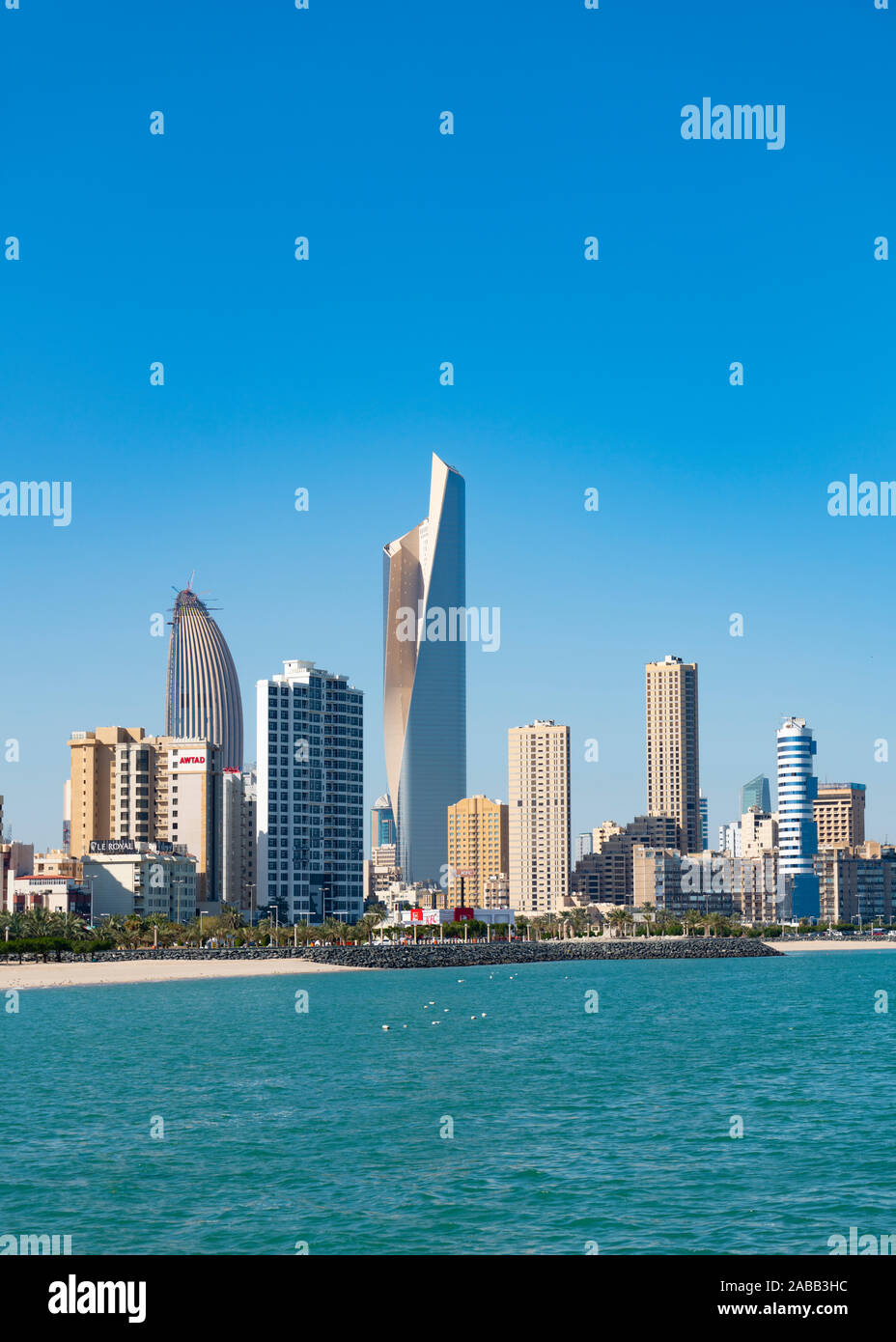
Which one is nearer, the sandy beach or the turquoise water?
the turquoise water

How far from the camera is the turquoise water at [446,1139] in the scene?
33156 mm

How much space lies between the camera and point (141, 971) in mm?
160375

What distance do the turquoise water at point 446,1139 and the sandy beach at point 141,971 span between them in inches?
2003

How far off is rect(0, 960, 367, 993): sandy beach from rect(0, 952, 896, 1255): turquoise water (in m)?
50.9

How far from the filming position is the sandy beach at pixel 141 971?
473ft

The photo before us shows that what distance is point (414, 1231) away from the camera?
107 ft

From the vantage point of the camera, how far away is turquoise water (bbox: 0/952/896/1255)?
33156mm

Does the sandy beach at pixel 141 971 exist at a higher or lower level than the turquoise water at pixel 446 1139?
lower

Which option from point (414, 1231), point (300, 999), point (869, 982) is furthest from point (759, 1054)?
point (869, 982)

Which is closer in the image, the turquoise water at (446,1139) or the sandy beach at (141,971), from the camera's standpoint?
the turquoise water at (446,1139)

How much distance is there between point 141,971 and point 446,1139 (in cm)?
12211

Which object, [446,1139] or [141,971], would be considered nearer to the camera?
[446,1139]
